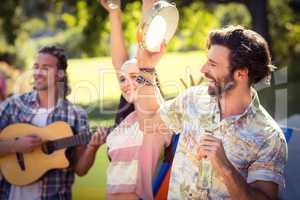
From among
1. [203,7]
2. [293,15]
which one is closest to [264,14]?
[203,7]

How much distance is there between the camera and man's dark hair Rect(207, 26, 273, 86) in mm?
2311

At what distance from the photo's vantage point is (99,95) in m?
4.76

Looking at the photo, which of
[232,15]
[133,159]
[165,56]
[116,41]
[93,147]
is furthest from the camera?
[232,15]

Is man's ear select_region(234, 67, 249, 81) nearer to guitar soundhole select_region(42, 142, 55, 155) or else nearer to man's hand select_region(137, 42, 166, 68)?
man's hand select_region(137, 42, 166, 68)

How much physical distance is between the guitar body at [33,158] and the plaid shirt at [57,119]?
0.12 feet

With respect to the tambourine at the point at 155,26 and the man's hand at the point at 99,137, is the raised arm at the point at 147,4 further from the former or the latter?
the man's hand at the point at 99,137

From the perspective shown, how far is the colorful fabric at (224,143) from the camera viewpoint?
7.27 ft

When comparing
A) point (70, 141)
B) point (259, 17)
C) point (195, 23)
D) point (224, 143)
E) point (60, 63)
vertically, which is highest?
point (195, 23)

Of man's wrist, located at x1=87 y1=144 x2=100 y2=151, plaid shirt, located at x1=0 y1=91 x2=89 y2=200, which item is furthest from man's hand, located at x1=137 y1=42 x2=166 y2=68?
plaid shirt, located at x1=0 y1=91 x2=89 y2=200

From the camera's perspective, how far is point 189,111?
7.94 feet

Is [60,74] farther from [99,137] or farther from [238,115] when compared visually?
[238,115]

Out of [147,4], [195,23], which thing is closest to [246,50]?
[147,4]

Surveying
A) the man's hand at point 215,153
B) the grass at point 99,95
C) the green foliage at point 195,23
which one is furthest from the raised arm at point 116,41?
the green foliage at point 195,23

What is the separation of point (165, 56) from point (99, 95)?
132 inches
